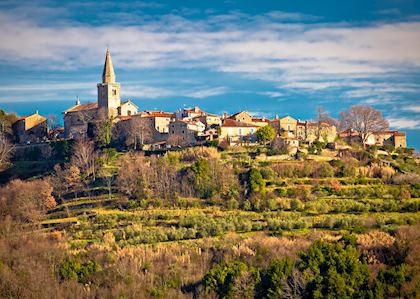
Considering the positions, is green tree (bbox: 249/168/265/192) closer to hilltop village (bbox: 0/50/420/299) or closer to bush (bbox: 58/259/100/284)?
hilltop village (bbox: 0/50/420/299)

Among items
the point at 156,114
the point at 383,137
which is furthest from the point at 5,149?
the point at 383,137

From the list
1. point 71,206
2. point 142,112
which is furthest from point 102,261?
point 142,112

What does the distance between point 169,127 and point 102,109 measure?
35.0 feet

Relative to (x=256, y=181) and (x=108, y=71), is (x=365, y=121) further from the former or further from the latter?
(x=108, y=71)

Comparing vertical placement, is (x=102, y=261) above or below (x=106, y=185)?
below

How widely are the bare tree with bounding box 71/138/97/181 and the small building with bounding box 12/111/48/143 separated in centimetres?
1106

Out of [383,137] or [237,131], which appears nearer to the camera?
[237,131]

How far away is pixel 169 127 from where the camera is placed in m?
67.6

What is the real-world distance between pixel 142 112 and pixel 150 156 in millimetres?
12207

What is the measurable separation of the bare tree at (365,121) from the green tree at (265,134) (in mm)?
10234

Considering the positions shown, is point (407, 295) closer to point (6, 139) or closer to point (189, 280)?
point (189, 280)

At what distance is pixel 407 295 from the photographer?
36344 mm

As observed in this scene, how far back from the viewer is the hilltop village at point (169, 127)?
2618 inches

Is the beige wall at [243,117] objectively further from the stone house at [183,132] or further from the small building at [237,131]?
the stone house at [183,132]
